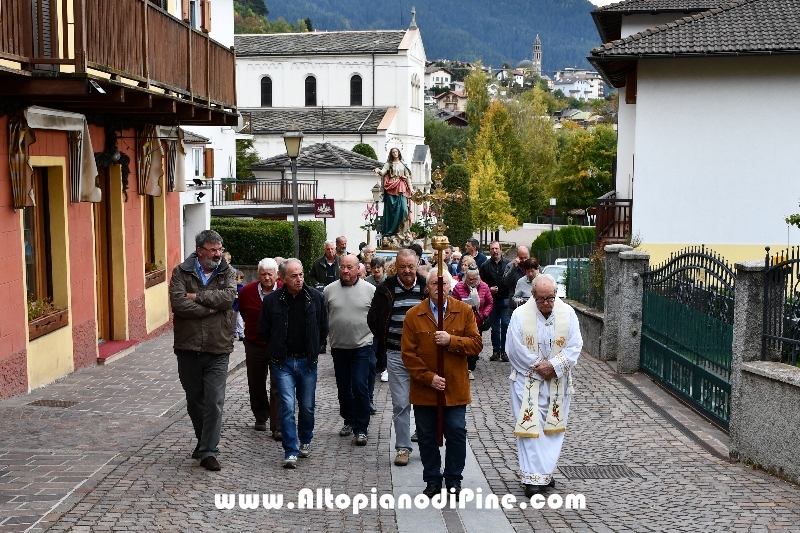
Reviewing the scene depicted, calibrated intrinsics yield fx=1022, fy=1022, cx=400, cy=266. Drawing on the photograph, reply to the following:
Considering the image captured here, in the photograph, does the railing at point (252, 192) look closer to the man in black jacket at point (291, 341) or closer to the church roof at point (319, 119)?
the church roof at point (319, 119)

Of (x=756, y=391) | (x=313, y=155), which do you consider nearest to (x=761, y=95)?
(x=756, y=391)

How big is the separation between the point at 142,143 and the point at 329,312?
863cm

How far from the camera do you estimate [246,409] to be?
11805 millimetres

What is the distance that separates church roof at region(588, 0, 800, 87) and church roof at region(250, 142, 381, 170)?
83.9 feet

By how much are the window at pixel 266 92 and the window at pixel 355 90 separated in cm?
580

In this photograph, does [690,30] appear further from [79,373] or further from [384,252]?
[79,373]

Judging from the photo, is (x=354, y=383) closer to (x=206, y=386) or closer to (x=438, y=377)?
(x=206, y=386)

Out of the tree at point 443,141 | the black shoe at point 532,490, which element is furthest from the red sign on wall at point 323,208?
the tree at point 443,141

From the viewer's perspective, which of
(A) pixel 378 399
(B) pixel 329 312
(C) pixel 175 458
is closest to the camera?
(C) pixel 175 458

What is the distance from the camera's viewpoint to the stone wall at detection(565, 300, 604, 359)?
17.2 meters

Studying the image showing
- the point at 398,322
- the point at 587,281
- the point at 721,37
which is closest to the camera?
the point at 398,322

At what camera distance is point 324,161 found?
5016 centimetres

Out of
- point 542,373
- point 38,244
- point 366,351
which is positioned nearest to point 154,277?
point 38,244

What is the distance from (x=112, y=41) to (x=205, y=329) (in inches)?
200
